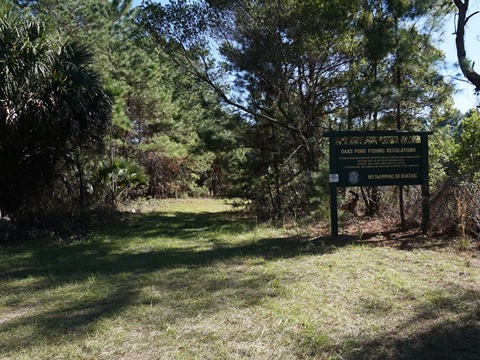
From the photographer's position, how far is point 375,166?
832 centimetres

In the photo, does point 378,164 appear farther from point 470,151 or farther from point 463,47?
point 463,47

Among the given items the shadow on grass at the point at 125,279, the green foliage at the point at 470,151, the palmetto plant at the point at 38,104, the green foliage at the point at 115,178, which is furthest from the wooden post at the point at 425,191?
the green foliage at the point at 115,178

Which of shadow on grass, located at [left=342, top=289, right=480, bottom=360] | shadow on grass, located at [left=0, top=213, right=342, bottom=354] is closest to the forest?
shadow on grass, located at [left=0, top=213, right=342, bottom=354]

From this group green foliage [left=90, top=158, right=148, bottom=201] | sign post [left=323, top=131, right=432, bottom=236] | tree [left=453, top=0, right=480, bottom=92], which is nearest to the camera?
tree [left=453, top=0, right=480, bottom=92]

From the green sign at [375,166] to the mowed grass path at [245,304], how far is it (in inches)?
55.2

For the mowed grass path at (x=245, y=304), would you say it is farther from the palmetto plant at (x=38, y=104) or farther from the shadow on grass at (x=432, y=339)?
the palmetto plant at (x=38, y=104)

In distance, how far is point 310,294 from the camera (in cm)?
478

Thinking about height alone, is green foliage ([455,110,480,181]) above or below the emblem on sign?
above

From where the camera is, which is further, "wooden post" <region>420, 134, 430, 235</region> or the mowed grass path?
"wooden post" <region>420, 134, 430, 235</region>

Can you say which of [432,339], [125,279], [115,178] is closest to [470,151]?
[432,339]

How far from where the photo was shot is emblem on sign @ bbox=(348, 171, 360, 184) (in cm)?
827

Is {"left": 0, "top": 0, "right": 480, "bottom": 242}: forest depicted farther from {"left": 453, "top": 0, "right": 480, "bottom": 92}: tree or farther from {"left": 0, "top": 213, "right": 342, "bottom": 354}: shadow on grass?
{"left": 0, "top": 213, "right": 342, "bottom": 354}: shadow on grass

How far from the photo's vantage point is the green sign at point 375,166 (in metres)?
8.27

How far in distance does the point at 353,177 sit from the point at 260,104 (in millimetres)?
5710
